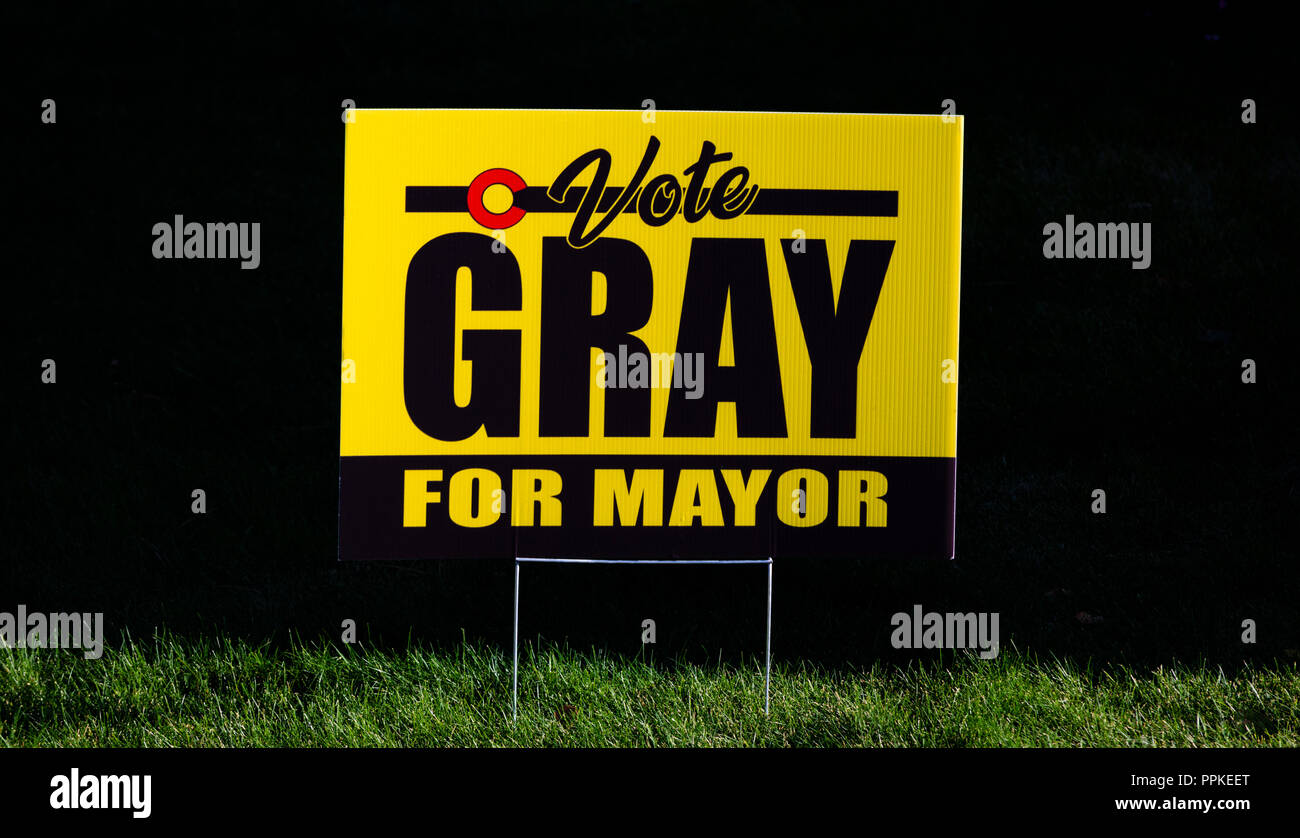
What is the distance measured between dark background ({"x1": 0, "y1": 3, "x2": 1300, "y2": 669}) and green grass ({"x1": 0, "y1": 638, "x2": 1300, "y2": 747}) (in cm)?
21

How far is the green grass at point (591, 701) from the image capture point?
461 cm

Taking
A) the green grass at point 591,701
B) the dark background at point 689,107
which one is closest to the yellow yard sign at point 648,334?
the green grass at point 591,701

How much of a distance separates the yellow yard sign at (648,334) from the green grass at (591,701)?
58 cm

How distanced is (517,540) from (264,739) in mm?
1099

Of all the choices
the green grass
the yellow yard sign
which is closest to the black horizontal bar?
the yellow yard sign

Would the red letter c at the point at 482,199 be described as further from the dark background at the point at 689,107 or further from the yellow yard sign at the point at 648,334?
the dark background at the point at 689,107

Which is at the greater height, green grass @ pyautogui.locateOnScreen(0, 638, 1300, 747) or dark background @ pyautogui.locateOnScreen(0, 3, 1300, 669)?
dark background @ pyautogui.locateOnScreen(0, 3, 1300, 669)

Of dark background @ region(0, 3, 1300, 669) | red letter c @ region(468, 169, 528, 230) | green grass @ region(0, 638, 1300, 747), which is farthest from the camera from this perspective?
dark background @ region(0, 3, 1300, 669)

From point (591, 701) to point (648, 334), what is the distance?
1.34 m

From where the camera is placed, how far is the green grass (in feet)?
15.1

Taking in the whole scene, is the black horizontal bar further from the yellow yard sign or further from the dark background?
the dark background

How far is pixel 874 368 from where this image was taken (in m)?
4.58

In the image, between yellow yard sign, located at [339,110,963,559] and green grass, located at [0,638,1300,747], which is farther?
green grass, located at [0,638,1300,747]

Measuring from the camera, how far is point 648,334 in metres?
4.58
